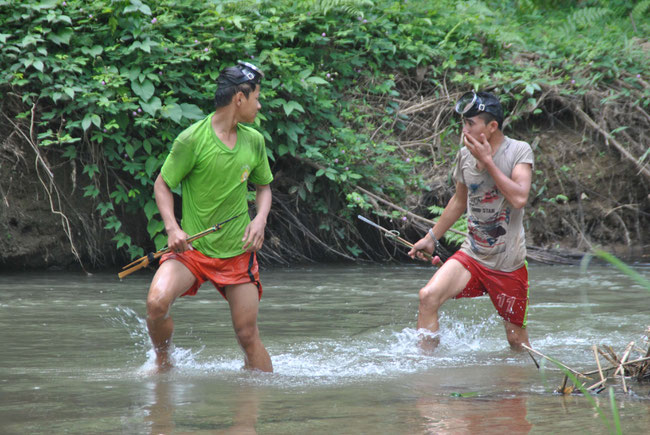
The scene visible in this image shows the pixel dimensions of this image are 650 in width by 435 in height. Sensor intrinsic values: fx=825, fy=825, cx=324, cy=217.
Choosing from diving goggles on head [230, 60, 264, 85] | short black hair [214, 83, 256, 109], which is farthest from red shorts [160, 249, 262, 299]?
diving goggles on head [230, 60, 264, 85]

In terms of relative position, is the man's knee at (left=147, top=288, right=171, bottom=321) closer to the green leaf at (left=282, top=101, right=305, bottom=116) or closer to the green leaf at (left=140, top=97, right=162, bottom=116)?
the green leaf at (left=140, top=97, right=162, bottom=116)

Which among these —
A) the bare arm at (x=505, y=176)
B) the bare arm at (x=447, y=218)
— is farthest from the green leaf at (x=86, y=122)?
the bare arm at (x=505, y=176)

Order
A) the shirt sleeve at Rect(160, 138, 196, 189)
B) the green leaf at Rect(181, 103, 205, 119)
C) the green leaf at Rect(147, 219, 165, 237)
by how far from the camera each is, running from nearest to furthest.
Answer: the shirt sleeve at Rect(160, 138, 196, 189)
the green leaf at Rect(181, 103, 205, 119)
the green leaf at Rect(147, 219, 165, 237)

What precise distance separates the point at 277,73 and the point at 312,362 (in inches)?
201

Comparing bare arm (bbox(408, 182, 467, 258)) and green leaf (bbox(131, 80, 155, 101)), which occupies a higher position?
green leaf (bbox(131, 80, 155, 101))

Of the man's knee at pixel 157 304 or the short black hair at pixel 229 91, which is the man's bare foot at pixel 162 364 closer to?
the man's knee at pixel 157 304

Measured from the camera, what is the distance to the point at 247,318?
4.91m

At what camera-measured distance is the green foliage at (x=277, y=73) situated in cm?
897

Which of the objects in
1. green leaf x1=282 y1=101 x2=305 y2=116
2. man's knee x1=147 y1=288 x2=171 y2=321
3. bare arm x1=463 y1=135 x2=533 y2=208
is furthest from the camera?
green leaf x1=282 y1=101 x2=305 y2=116

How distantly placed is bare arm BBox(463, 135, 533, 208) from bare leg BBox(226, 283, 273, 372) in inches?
65.7

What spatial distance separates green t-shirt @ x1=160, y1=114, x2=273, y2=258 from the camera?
4.85 metres

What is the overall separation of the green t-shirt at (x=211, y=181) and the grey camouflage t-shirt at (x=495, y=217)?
5.13 ft

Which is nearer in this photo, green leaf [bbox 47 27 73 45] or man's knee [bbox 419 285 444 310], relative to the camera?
man's knee [bbox 419 285 444 310]

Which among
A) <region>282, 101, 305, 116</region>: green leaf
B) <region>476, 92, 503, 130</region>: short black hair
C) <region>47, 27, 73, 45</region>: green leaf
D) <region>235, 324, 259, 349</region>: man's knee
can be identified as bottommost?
<region>235, 324, 259, 349</region>: man's knee
